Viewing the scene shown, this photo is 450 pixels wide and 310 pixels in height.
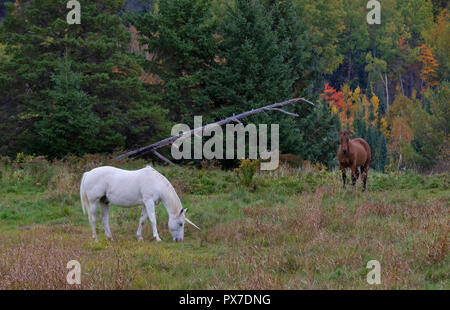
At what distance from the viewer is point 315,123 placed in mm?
38750

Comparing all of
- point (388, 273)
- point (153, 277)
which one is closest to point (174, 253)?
Answer: point (153, 277)

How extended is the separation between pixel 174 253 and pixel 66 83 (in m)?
14.1

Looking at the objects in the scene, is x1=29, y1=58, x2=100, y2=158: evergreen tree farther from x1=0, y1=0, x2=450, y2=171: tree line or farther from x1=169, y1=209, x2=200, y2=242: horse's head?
x1=169, y1=209, x2=200, y2=242: horse's head

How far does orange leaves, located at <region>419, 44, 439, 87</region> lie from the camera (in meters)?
78.6

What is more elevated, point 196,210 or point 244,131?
point 244,131

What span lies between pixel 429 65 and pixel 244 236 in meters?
75.1

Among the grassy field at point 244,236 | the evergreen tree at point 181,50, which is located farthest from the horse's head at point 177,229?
the evergreen tree at point 181,50

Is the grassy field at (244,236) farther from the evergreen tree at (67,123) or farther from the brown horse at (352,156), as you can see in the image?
the evergreen tree at (67,123)

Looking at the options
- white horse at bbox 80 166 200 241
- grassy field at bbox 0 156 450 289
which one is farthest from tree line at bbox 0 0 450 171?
white horse at bbox 80 166 200 241

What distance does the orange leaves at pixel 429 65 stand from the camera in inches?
3095

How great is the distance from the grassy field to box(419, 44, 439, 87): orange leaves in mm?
65083
